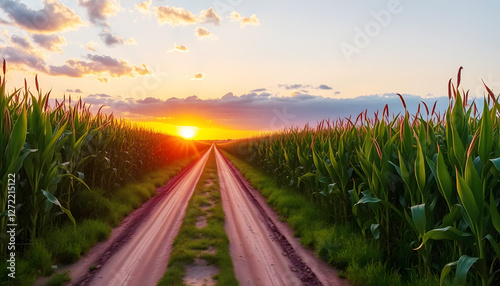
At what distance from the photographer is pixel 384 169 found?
6.07 meters

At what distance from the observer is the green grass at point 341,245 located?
5.48 meters

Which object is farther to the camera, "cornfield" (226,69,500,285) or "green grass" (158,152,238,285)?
"green grass" (158,152,238,285)

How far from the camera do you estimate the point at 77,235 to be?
7.58 metres

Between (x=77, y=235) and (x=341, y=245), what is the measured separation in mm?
6241

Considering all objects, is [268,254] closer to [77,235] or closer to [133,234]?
[133,234]

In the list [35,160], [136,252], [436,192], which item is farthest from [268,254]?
[35,160]

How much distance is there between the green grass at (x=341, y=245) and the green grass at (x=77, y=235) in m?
5.39

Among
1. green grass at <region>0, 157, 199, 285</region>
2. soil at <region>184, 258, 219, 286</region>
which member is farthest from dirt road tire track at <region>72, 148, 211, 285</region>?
soil at <region>184, 258, 219, 286</region>

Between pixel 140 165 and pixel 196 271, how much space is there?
13025 millimetres

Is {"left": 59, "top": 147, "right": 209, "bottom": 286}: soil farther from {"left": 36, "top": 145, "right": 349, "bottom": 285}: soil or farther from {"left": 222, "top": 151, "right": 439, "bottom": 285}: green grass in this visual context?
{"left": 222, "top": 151, "right": 439, "bottom": 285}: green grass

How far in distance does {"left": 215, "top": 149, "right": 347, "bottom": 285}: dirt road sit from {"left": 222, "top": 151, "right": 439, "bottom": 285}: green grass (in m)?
0.24

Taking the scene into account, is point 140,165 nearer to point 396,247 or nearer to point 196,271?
point 196,271

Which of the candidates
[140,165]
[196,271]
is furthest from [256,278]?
[140,165]

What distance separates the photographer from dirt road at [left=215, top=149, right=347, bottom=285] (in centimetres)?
614
